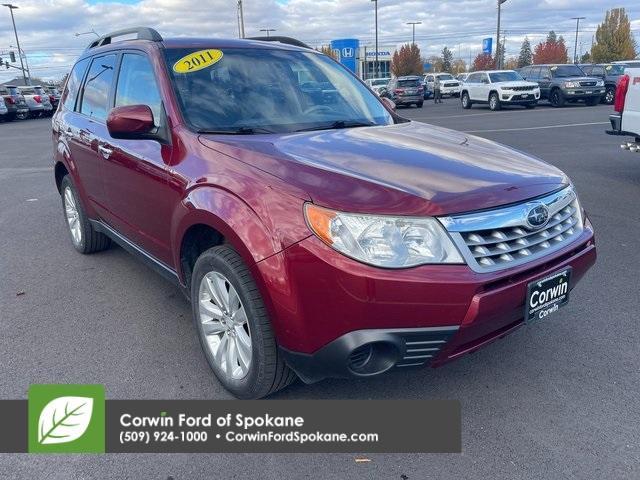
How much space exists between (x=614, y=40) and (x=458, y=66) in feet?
187

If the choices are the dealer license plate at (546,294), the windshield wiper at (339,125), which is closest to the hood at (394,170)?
the windshield wiper at (339,125)

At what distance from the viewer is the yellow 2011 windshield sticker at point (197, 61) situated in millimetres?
3473

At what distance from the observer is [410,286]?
2.22m

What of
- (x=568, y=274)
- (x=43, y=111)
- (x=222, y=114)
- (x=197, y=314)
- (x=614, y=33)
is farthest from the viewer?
(x=614, y=33)

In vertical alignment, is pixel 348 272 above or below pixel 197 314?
above

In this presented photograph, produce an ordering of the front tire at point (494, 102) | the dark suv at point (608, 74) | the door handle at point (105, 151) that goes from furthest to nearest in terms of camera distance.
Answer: the dark suv at point (608, 74)
the front tire at point (494, 102)
the door handle at point (105, 151)

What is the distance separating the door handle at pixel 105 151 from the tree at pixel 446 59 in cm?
10945

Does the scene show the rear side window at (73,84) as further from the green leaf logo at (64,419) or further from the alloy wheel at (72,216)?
the green leaf logo at (64,419)

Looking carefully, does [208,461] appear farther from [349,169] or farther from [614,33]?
[614,33]

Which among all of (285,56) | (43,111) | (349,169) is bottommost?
(43,111)

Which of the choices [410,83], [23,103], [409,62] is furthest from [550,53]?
[23,103]

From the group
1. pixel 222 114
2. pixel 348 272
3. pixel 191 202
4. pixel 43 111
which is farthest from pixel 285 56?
pixel 43 111

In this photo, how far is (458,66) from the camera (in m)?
114

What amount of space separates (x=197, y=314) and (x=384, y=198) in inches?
53.4
